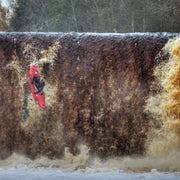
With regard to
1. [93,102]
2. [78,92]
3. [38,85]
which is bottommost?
[93,102]

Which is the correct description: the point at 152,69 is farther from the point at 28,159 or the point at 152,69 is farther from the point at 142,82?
the point at 28,159

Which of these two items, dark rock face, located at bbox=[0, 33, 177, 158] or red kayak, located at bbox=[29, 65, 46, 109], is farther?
red kayak, located at bbox=[29, 65, 46, 109]

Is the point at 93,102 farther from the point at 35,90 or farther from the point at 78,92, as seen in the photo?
the point at 35,90

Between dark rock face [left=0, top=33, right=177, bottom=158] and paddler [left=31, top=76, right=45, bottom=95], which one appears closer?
dark rock face [left=0, top=33, right=177, bottom=158]

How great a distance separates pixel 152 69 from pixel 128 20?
10.1 meters

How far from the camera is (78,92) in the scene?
13.5 feet

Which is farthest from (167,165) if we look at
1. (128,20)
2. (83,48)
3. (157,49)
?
(128,20)

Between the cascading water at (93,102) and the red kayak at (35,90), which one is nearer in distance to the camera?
the cascading water at (93,102)

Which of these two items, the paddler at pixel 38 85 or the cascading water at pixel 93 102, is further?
the paddler at pixel 38 85

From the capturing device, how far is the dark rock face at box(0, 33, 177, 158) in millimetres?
3965

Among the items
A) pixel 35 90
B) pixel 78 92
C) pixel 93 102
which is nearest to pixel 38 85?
pixel 35 90

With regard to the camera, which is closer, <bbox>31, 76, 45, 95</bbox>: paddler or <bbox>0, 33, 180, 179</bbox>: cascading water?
<bbox>0, 33, 180, 179</bbox>: cascading water

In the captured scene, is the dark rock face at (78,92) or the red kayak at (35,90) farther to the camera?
the red kayak at (35,90)

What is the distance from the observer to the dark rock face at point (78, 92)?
396cm
